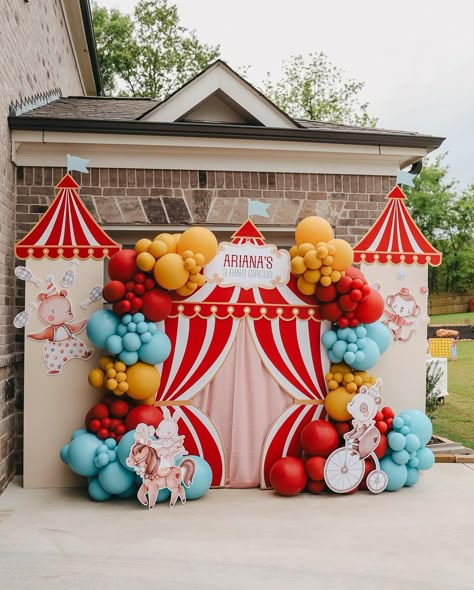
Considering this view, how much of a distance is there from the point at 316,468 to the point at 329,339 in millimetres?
1129

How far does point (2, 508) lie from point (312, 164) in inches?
170

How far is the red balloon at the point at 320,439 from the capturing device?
5449 mm

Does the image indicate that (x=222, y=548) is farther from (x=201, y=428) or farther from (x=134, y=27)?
(x=134, y=27)

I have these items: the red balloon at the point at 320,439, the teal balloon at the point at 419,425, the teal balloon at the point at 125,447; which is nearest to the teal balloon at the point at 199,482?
the teal balloon at the point at 125,447

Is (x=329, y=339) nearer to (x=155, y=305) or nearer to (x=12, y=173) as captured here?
(x=155, y=305)

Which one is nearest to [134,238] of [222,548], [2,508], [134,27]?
[2,508]

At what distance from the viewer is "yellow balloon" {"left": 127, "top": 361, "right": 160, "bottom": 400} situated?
532cm

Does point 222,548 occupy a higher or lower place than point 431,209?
lower

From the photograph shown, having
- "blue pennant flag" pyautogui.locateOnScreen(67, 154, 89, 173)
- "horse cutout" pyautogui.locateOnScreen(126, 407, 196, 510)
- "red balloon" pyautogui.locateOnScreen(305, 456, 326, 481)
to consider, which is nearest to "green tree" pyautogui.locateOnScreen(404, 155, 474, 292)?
"red balloon" pyautogui.locateOnScreen(305, 456, 326, 481)

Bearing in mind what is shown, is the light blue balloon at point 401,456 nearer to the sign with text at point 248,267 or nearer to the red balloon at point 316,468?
the red balloon at point 316,468

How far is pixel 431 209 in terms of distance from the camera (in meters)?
41.9

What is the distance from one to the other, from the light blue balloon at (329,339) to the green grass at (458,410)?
3.44m

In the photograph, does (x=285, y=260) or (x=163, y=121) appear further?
(x=163, y=121)

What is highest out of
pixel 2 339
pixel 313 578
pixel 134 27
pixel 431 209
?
pixel 134 27
